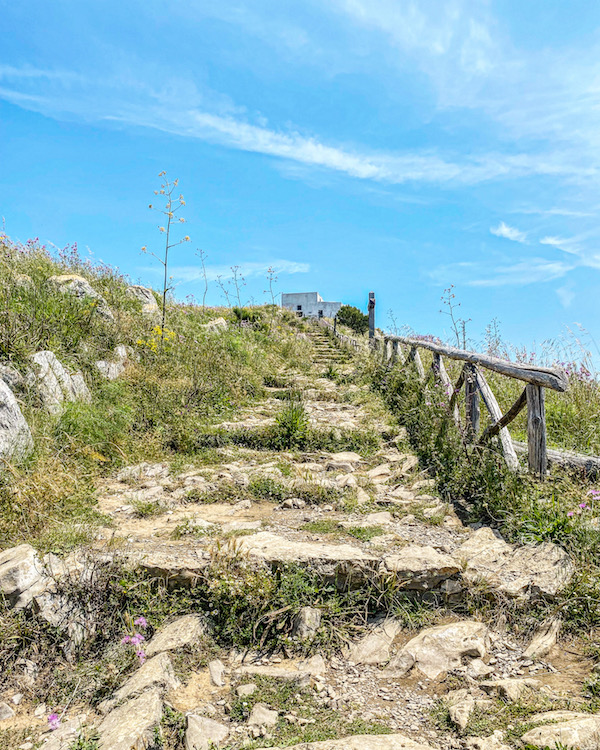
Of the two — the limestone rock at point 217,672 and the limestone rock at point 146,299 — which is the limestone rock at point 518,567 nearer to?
the limestone rock at point 217,672

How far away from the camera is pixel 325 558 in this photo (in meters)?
3.34

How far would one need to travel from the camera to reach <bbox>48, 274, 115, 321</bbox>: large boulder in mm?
8797

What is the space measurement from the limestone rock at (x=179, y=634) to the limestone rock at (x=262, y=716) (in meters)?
0.64

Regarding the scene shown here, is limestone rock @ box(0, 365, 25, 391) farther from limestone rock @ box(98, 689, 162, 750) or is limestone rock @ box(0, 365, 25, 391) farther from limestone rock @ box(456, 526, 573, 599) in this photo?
limestone rock @ box(456, 526, 573, 599)

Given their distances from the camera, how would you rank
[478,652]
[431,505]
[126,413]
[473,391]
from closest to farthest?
[478,652] < [431,505] < [473,391] < [126,413]

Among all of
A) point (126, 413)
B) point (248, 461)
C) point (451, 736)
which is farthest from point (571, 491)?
point (126, 413)

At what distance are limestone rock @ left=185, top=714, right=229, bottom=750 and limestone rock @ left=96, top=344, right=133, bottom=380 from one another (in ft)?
19.9

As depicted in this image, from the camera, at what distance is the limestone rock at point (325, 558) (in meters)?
3.33

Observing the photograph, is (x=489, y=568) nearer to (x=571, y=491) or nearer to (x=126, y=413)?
(x=571, y=491)

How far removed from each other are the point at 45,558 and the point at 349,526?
2347 millimetres

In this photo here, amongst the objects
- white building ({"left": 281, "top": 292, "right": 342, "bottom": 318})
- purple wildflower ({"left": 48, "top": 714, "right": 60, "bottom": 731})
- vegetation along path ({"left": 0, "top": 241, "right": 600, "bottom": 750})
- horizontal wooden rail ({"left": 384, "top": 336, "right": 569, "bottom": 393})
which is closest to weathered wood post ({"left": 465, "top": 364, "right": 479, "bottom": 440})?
horizontal wooden rail ({"left": 384, "top": 336, "right": 569, "bottom": 393})

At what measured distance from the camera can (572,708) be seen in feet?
7.85

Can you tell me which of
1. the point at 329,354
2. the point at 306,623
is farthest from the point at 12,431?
the point at 329,354

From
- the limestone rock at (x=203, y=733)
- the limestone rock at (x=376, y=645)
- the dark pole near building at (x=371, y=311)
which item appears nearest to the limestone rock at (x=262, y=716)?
the limestone rock at (x=203, y=733)
